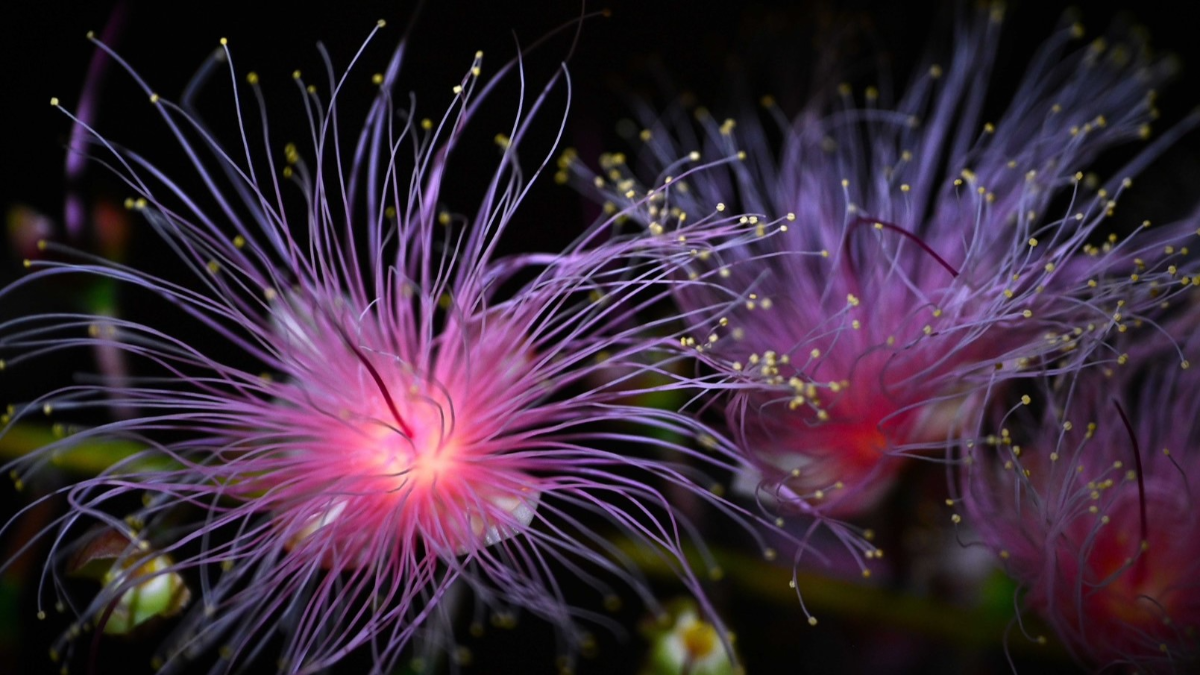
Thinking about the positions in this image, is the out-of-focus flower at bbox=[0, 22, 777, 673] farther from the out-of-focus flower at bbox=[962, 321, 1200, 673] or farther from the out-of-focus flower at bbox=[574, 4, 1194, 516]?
the out-of-focus flower at bbox=[962, 321, 1200, 673]

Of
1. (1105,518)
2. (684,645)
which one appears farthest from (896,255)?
(684,645)

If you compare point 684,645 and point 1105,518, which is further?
point 684,645

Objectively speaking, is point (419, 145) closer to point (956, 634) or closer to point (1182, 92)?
point (956, 634)

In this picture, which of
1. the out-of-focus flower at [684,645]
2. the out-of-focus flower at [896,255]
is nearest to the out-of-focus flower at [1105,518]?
the out-of-focus flower at [896,255]

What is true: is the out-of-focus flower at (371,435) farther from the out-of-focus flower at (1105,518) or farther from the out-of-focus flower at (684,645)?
the out-of-focus flower at (1105,518)

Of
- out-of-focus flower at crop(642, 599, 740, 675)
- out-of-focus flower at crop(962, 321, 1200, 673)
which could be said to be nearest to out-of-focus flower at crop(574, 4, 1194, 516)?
out-of-focus flower at crop(962, 321, 1200, 673)

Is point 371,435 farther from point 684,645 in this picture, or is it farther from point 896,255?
point 896,255

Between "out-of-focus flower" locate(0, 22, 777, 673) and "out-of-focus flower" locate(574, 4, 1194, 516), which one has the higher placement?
"out-of-focus flower" locate(0, 22, 777, 673)
